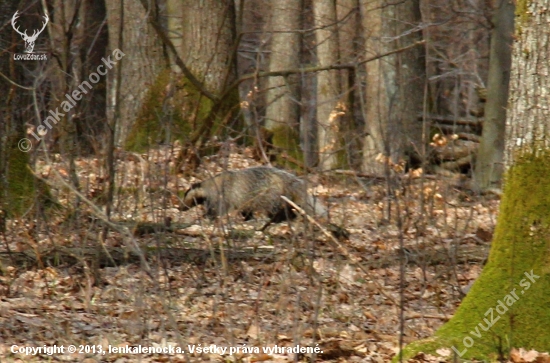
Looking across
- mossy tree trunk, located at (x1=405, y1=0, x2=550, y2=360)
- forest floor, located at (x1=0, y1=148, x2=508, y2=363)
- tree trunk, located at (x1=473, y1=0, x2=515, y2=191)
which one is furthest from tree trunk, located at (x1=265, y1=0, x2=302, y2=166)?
mossy tree trunk, located at (x1=405, y1=0, x2=550, y2=360)

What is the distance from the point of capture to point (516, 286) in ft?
16.8

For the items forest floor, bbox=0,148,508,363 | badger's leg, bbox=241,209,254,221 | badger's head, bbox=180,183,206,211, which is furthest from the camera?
badger's leg, bbox=241,209,254,221

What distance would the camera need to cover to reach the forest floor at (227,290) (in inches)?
217

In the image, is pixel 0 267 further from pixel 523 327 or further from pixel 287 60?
pixel 287 60

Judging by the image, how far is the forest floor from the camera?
552 cm

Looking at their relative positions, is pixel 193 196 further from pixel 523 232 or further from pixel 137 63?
pixel 523 232

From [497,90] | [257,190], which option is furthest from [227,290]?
[497,90]

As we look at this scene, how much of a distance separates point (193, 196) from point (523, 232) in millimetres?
5410

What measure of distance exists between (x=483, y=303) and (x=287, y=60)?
13.7 meters

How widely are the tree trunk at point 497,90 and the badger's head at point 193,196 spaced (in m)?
5.01

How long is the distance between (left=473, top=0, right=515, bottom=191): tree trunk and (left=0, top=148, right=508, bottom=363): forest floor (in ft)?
11.9

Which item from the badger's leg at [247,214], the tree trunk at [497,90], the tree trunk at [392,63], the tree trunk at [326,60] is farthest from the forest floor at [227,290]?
the tree trunk at [326,60]

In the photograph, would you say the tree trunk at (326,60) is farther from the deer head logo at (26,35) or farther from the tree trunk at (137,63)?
the deer head logo at (26,35)

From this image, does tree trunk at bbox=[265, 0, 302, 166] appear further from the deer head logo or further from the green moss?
the green moss
